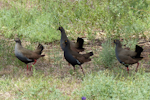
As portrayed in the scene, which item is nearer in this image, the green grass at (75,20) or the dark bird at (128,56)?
the dark bird at (128,56)

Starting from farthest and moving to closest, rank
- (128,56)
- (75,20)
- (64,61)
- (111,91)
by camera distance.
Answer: (75,20)
(64,61)
(128,56)
(111,91)

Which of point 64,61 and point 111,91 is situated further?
point 64,61

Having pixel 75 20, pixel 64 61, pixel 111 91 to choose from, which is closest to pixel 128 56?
pixel 111 91

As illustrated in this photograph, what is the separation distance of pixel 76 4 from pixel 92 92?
20.2ft

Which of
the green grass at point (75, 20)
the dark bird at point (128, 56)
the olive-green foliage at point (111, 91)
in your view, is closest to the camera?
the olive-green foliage at point (111, 91)

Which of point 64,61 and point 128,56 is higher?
point 128,56

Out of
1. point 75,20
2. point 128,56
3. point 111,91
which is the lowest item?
point 111,91

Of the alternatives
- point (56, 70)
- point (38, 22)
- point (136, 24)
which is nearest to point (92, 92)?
point (56, 70)

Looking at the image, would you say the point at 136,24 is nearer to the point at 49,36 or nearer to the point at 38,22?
the point at 49,36

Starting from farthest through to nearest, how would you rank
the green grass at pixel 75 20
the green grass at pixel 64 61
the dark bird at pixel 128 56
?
the green grass at pixel 75 20 < the dark bird at pixel 128 56 < the green grass at pixel 64 61

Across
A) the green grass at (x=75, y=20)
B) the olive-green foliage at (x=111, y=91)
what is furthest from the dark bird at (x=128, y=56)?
the green grass at (x=75, y=20)

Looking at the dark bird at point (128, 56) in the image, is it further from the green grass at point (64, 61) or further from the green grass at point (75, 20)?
the green grass at point (75, 20)

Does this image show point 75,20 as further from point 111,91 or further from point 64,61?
point 111,91

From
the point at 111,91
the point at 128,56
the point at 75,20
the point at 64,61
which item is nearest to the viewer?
the point at 111,91
